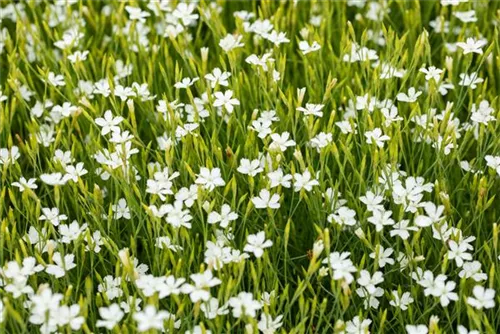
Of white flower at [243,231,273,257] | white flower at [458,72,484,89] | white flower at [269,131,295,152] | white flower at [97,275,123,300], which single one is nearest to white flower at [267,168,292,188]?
white flower at [269,131,295,152]

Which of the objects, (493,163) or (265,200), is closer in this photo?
(265,200)

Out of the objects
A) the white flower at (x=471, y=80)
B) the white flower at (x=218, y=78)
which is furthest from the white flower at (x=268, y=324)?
the white flower at (x=471, y=80)

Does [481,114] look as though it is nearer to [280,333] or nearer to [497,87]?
[497,87]

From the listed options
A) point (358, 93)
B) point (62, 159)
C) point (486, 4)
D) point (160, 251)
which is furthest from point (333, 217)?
point (486, 4)

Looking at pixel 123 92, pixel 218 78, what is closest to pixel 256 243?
pixel 218 78

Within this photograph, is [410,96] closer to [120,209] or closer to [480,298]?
[480,298]

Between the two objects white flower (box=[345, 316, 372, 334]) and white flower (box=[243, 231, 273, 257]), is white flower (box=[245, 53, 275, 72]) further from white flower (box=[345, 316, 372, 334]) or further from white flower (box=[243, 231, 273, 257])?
white flower (box=[345, 316, 372, 334])
